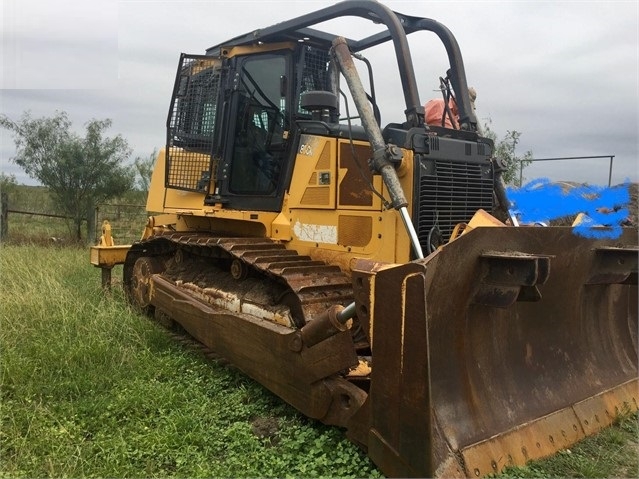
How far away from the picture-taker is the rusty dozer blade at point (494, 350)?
2.56 m

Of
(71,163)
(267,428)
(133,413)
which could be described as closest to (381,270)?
(267,428)

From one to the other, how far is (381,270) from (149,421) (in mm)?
2003

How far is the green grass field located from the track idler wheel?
2.47 ft

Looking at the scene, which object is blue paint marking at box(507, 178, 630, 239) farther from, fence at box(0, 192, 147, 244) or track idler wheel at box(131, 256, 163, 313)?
fence at box(0, 192, 147, 244)

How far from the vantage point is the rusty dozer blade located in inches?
101

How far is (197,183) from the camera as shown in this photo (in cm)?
563

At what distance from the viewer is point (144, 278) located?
6246mm

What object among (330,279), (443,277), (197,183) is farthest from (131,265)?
(443,277)

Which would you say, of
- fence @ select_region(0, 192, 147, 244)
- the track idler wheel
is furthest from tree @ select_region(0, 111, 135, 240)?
the track idler wheel

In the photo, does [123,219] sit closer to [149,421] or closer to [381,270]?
[149,421]

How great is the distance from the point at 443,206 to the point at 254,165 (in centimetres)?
198

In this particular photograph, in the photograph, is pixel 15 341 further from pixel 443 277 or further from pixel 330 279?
pixel 443 277

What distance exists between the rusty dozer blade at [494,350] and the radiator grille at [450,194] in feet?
2.70

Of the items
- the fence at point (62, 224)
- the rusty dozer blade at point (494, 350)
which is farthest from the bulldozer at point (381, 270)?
the fence at point (62, 224)
